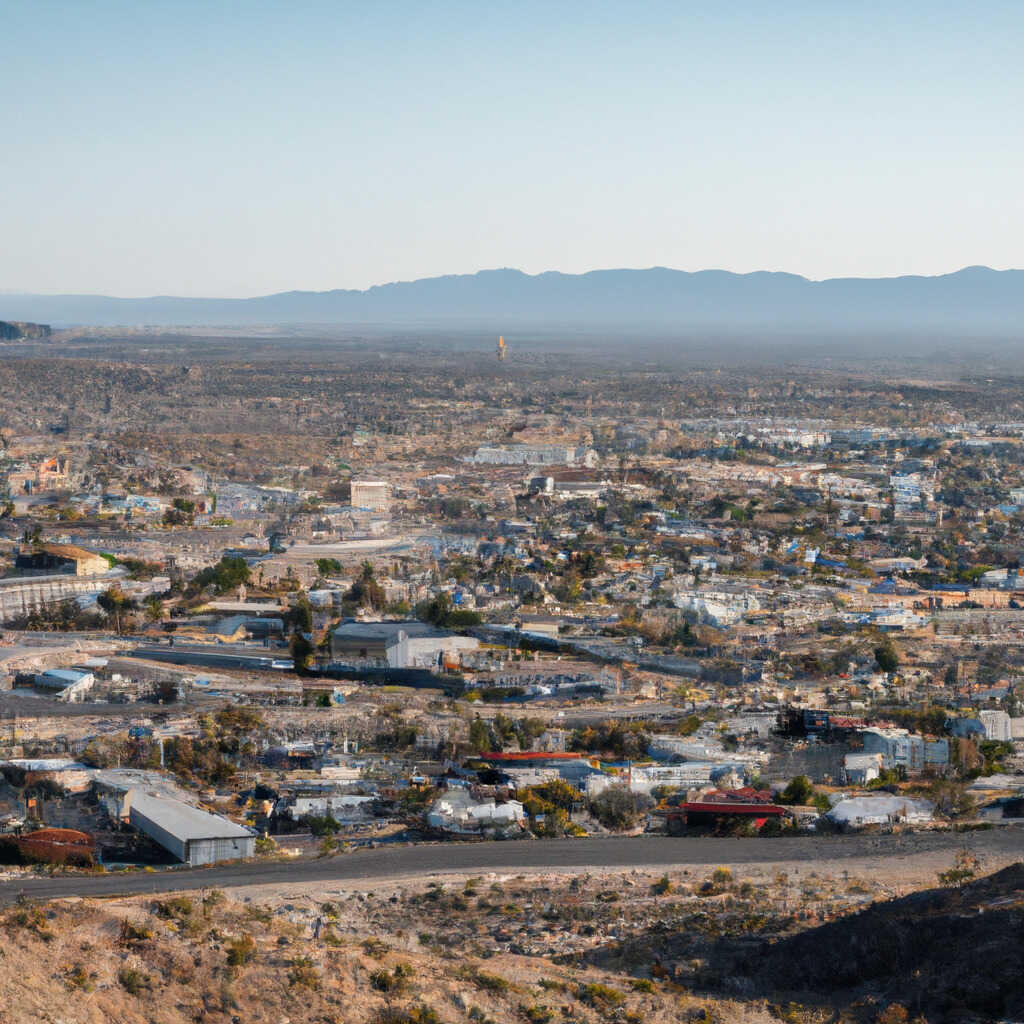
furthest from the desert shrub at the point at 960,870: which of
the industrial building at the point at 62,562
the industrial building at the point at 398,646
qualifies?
the industrial building at the point at 62,562

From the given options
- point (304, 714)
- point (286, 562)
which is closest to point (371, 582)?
point (286, 562)

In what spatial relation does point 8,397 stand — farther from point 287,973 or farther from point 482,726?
point 287,973

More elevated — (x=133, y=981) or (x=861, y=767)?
(x=133, y=981)

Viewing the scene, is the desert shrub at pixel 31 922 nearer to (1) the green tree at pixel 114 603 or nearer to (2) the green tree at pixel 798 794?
(2) the green tree at pixel 798 794

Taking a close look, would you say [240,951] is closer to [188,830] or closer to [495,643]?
[188,830]

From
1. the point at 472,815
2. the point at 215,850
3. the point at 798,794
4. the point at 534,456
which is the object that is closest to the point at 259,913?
the point at 215,850

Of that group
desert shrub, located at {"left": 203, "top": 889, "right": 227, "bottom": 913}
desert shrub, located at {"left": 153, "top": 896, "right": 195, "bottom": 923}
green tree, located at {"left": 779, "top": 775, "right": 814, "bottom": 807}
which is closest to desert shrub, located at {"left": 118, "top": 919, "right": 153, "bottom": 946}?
desert shrub, located at {"left": 153, "top": 896, "right": 195, "bottom": 923}
